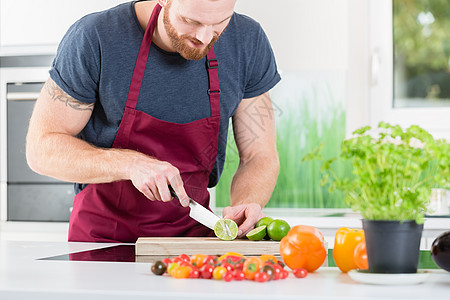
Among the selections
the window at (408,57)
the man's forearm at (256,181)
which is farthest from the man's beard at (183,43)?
the window at (408,57)


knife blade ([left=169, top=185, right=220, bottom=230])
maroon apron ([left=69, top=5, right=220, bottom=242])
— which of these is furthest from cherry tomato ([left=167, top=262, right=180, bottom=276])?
maroon apron ([left=69, top=5, right=220, bottom=242])

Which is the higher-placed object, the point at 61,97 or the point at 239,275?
the point at 61,97

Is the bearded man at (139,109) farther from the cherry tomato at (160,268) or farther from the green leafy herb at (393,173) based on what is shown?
the green leafy herb at (393,173)

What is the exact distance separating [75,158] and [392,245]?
109 centimetres

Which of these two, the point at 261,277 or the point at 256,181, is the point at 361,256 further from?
the point at 256,181

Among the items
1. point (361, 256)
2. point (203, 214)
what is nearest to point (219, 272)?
point (361, 256)

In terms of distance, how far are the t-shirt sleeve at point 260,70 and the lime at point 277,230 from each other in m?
0.74

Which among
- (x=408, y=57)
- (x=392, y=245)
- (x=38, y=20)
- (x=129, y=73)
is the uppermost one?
(x=38, y=20)

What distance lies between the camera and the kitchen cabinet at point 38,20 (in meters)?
3.24

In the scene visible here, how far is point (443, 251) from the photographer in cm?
106

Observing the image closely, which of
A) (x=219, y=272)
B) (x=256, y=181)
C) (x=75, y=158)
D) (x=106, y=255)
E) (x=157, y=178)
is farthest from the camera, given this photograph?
(x=256, y=181)

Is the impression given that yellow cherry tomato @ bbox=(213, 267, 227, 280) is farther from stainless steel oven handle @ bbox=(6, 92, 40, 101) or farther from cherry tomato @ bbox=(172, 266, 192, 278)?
stainless steel oven handle @ bbox=(6, 92, 40, 101)

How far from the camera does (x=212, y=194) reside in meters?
3.27

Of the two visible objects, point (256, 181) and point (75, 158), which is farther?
point (256, 181)
